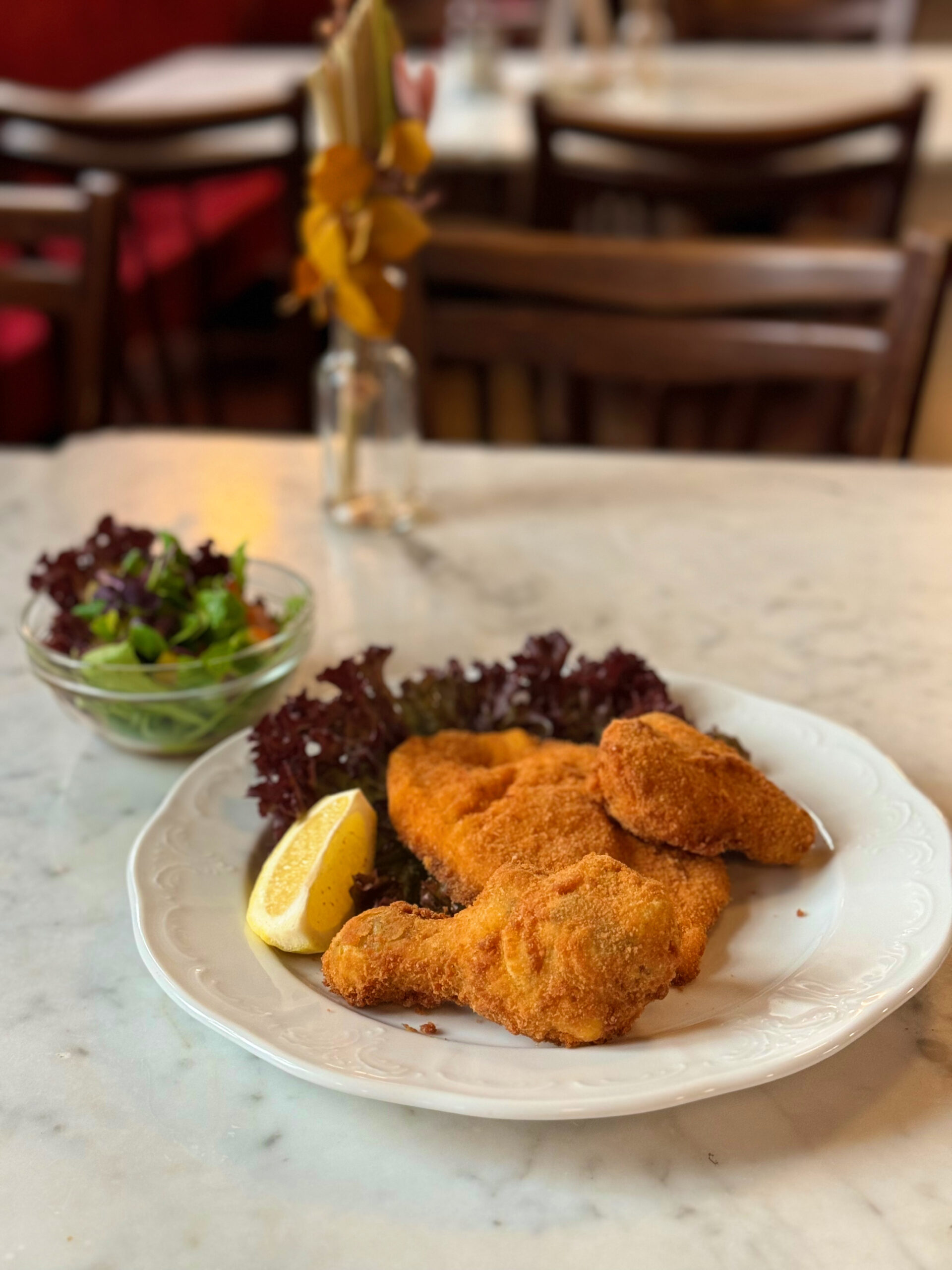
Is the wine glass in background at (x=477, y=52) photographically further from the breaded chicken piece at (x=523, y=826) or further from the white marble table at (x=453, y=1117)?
the breaded chicken piece at (x=523, y=826)

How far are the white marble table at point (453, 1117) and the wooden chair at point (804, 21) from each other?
4.00 metres

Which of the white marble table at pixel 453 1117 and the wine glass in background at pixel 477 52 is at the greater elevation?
the wine glass in background at pixel 477 52

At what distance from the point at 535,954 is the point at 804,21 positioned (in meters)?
4.98

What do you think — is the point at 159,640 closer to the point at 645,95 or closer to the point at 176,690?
the point at 176,690

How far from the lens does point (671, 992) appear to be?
0.69m

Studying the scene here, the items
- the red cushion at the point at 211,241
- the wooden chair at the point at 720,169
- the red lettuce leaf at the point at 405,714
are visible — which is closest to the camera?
the red lettuce leaf at the point at 405,714

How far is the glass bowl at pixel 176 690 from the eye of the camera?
93cm

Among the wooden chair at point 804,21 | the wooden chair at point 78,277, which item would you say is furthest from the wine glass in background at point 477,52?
the wooden chair at point 78,277

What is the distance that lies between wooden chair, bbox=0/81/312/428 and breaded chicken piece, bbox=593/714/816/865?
1.73 metres

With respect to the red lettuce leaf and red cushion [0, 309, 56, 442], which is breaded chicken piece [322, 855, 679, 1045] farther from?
red cushion [0, 309, 56, 442]

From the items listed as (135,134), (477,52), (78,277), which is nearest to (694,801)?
(78,277)

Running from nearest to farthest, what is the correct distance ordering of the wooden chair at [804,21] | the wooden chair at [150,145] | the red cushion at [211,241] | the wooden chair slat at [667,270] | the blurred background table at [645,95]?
the wooden chair slat at [667,270], the wooden chair at [150,145], the blurred background table at [645,95], the red cushion at [211,241], the wooden chair at [804,21]

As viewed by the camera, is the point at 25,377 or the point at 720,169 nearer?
the point at 720,169

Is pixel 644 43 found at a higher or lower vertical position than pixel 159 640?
higher
